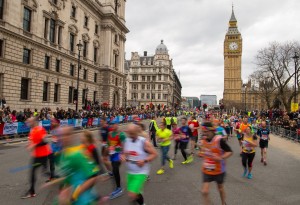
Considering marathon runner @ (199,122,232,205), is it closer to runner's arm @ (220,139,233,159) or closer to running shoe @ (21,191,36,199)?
runner's arm @ (220,139,233,159)

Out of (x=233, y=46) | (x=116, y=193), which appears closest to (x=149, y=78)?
(x=233, y=46)

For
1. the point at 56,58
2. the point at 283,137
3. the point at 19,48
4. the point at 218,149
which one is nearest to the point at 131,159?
the point at 218,149

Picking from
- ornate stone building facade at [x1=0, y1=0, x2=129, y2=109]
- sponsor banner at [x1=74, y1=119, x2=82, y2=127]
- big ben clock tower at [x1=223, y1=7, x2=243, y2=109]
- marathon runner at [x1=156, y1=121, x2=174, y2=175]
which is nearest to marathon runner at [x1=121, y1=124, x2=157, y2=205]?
marathon runner at [x1=156, y1=121, x2=174, y2=175]

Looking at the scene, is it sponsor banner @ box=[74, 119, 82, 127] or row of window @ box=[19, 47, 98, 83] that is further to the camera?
row of window @ box=[19, 47, 98, 83]

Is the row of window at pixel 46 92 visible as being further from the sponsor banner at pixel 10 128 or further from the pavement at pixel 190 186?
the pavement at pixel 190 186

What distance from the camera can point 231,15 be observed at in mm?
148125

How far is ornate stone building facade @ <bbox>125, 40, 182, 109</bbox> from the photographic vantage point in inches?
4429

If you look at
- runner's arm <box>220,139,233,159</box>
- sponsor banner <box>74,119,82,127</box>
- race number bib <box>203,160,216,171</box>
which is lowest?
sponsor banner <box>74,119,82,127</box>

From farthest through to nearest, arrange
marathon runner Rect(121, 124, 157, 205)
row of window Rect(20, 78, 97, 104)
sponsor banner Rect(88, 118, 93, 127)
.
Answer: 1. row of window Rect(20, 78, 97, 104)
2. sponsor banner Rect(88, 118, 93, 127)
3. marathon runner Rect(121, 124, 157, 205)

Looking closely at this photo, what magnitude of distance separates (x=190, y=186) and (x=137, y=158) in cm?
303

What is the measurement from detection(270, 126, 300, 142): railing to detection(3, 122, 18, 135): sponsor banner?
20.3 m

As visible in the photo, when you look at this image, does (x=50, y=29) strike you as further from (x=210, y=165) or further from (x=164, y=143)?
(x=210, y=165)

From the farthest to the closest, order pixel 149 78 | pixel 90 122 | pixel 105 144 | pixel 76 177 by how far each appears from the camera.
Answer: pixel 149 78, pixel 90 122, pixel 105 144, pixel 76 177

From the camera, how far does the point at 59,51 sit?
36.3m
